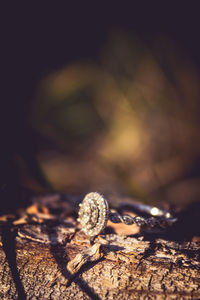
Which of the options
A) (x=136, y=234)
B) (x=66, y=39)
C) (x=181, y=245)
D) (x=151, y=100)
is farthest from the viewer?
(x=151, y=100)

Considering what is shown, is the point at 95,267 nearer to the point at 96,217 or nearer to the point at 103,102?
the point at 96,217

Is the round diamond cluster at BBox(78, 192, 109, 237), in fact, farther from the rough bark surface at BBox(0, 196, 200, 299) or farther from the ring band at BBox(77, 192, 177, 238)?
the rough bark surface at BBox(0, 196, 200, 299)

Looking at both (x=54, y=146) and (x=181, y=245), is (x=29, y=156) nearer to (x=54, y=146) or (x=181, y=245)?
(x=54, y=146)

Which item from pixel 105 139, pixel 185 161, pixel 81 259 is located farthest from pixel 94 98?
pixel 81 259

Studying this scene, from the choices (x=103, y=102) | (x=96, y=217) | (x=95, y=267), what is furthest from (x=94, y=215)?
(x=103, y=102)

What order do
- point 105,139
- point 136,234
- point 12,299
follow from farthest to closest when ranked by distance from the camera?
1. point 105,139
2. point 136,234
3. point 12,299

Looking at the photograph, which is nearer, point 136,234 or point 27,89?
point 136,234

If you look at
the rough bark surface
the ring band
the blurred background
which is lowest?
the rough bark surface

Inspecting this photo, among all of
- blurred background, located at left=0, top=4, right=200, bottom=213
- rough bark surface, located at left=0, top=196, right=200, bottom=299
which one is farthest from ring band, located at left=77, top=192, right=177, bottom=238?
blurred background, located at left=0, top=4, right=200, bottom=213
